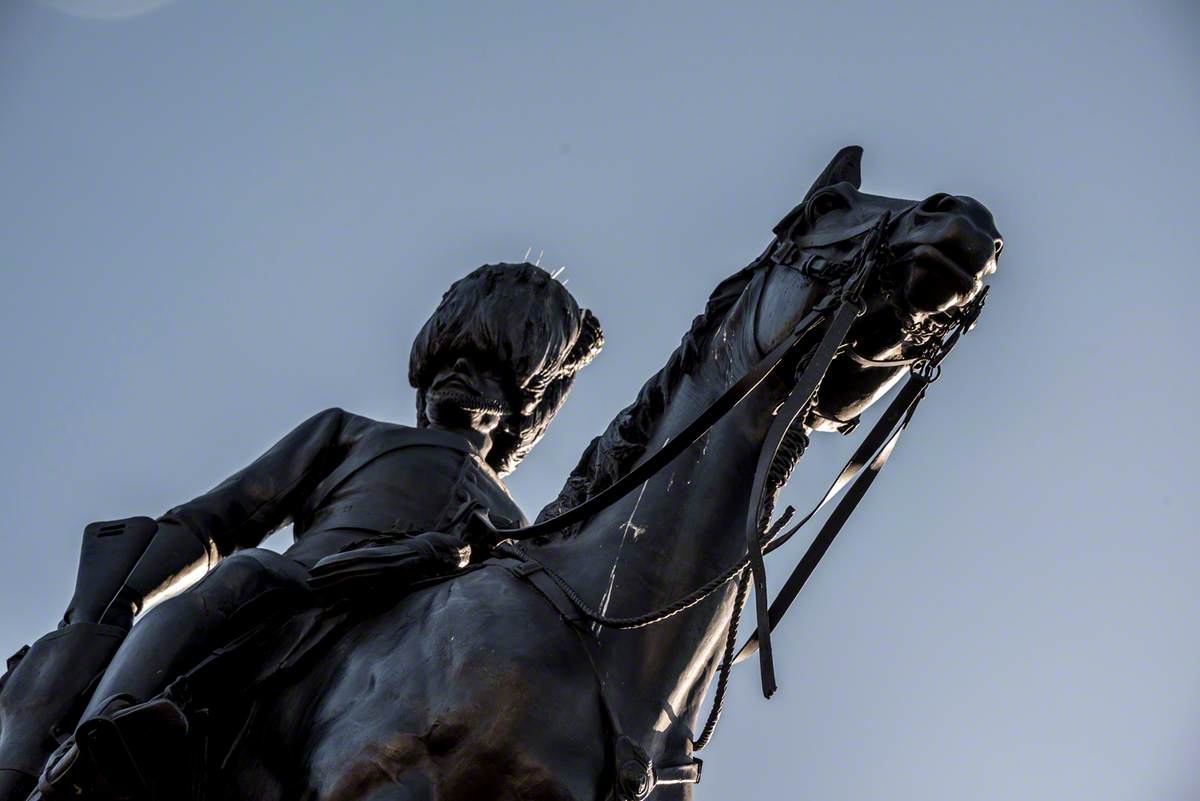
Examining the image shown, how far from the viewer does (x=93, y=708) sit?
629 cm

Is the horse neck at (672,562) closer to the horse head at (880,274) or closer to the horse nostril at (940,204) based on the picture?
the horse head at (880,274)

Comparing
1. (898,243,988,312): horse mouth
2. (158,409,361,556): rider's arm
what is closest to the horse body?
(898,243,988,312): horse mouth

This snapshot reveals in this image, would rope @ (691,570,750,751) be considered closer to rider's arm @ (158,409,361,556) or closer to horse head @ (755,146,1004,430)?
horse head @ (755,146,1004,430)

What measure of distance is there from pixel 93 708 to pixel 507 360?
2.98 metres

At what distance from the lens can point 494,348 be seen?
8500mm

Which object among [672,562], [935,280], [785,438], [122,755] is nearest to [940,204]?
[935,280]

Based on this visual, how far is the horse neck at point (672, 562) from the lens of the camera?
233 inches

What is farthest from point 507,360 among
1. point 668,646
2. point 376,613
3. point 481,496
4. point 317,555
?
point 668,646

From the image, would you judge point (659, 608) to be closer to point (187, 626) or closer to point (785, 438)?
point (785, 438)

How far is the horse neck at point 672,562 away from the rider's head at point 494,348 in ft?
7.24

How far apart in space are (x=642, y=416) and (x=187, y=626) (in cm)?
194

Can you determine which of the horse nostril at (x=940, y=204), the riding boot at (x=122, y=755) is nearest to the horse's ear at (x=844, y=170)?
the horse nostril at (x=940, y=204)

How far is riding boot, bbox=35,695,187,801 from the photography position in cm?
602

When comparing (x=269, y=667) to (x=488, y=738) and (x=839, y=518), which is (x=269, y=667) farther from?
(x=839, y=518)
